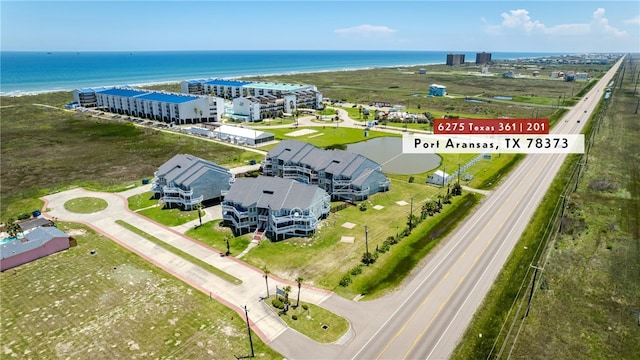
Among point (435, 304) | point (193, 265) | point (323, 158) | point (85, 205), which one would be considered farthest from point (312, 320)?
point (85, 205)

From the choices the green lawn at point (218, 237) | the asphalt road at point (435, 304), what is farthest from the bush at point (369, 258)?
the green lawn at point (218, 237)

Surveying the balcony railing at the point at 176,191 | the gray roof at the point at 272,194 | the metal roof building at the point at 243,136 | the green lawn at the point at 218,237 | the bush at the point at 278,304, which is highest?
the metal roof building at the point at 243,136

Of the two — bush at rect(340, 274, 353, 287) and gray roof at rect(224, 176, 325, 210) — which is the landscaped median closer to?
bush at rect(340, 274, 353, 287)

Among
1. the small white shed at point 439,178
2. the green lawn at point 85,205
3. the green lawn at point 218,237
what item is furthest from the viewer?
the small white shed at point 439,178

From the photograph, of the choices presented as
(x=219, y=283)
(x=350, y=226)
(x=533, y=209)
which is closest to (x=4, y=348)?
(x=219, y=283)

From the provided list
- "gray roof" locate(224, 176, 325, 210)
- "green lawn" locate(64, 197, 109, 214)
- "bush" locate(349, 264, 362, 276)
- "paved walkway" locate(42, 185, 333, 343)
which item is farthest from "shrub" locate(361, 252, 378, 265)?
"green lawn" locate(64, 197, 109, 214)

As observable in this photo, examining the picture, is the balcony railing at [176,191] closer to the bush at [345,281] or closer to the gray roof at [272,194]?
the gray roof at [272,194]
